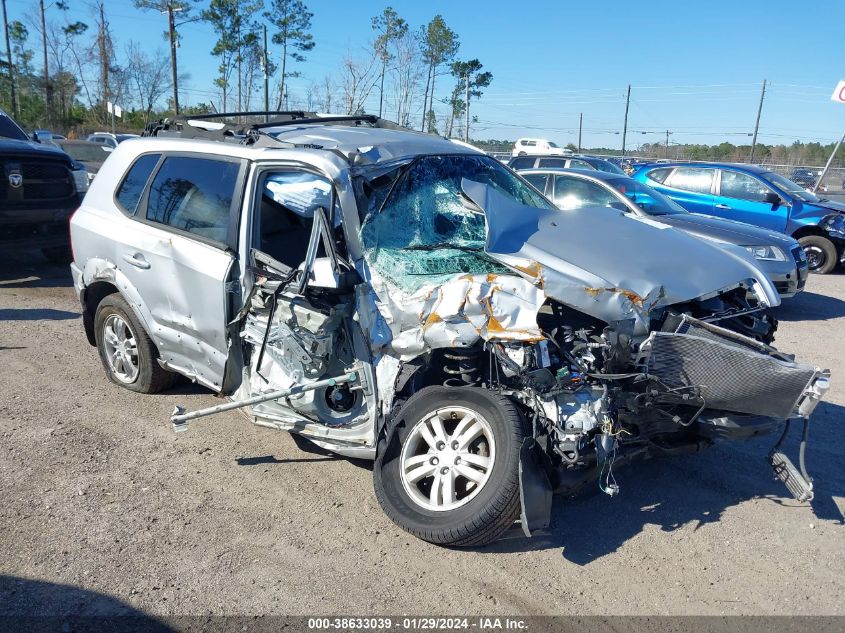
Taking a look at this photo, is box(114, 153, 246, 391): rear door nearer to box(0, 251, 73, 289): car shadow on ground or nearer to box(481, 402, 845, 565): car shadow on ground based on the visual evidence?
box(481, 402, 845, 565): car shadow on ground

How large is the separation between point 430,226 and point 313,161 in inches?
30.1

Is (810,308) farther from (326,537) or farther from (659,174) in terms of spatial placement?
(326,537)

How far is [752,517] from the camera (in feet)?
12.2

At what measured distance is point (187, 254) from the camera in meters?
4.29

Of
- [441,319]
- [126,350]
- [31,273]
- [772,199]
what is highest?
[772,199]

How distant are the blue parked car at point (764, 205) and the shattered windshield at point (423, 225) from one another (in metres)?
8.69

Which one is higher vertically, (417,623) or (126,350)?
(126,350)

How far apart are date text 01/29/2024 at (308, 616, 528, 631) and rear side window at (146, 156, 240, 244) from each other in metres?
2.33

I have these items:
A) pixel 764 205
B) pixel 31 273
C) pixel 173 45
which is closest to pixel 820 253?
pixel 764 205

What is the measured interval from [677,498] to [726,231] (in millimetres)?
5573

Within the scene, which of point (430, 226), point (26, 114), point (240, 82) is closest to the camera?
point (430, 226)

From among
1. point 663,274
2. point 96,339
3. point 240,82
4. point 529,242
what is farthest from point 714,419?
point 240,82

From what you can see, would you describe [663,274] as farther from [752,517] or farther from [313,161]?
[313,161]

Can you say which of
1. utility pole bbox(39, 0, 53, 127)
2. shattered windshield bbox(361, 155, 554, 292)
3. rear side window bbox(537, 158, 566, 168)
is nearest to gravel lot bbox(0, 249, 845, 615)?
shattered windshield bbox(361, 155, 554, 292)
